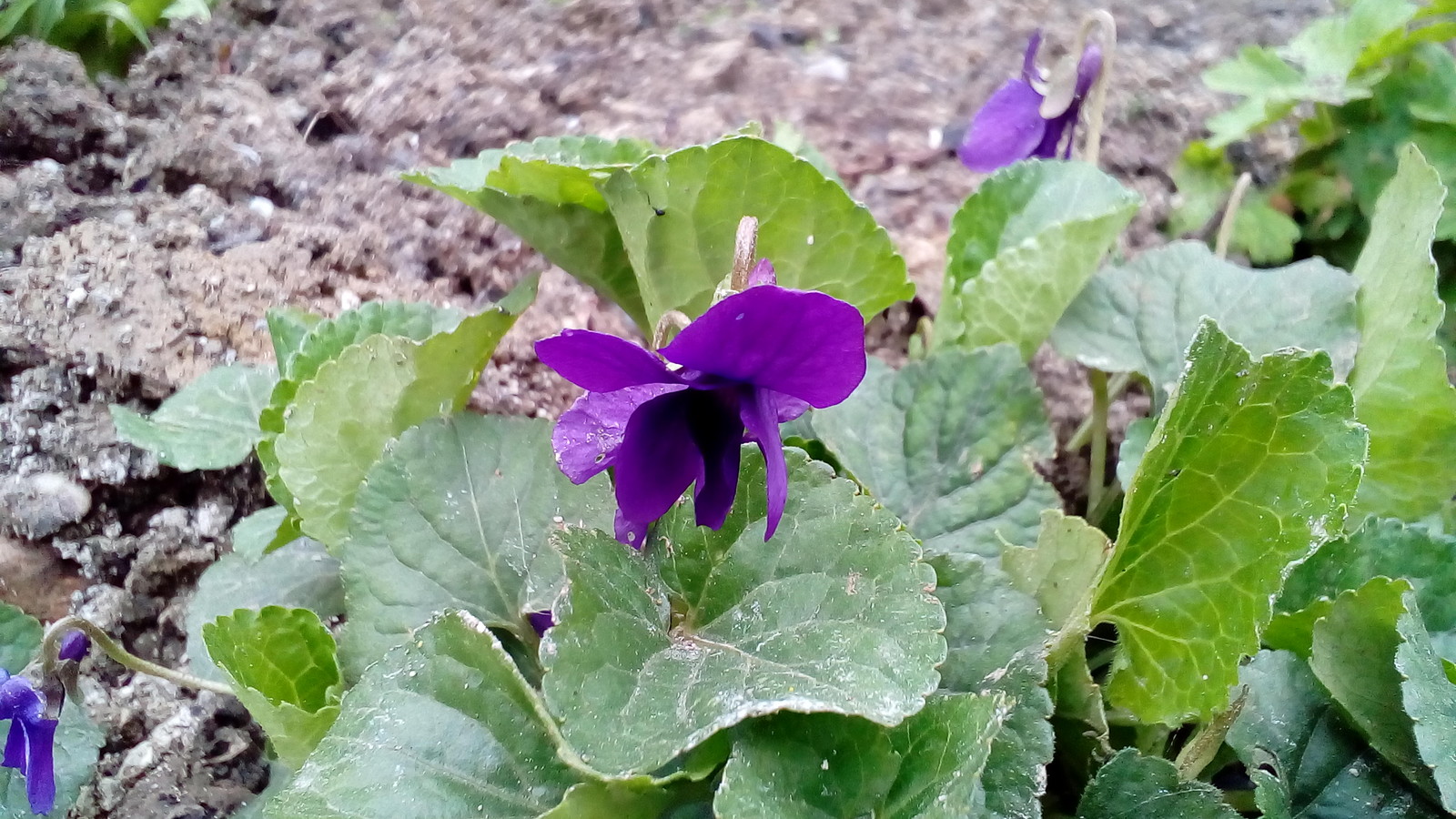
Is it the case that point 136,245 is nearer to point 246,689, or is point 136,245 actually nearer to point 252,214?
point 252,214

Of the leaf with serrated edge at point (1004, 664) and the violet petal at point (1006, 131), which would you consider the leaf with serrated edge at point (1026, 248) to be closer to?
the violet petal at point (1006, 131)

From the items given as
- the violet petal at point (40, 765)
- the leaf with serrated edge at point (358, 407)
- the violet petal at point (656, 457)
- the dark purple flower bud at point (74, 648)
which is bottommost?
the violet petal at point (40, 765)

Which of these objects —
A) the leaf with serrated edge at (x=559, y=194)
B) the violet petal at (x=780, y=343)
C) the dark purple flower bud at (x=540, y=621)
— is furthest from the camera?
the leaf with serrated edge at (x=559, y=194)

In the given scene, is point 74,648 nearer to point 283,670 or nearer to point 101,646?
point 101,646

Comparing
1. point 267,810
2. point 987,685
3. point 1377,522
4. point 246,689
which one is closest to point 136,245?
point 246,689

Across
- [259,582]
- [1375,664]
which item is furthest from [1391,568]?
[259,582]

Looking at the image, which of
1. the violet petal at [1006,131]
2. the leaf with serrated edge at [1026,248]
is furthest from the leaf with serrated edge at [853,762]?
the violet petal at [1006,131]
